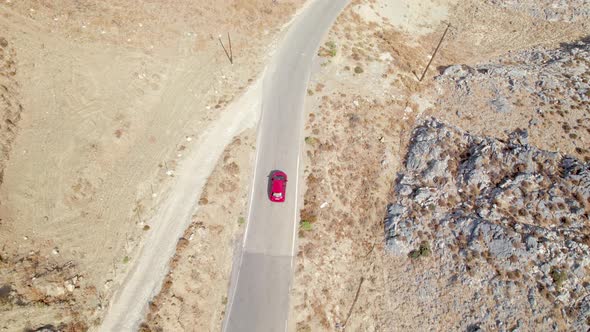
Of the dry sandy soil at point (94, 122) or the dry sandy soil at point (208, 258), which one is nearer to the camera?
the dry sandy soil at point (208, 258)

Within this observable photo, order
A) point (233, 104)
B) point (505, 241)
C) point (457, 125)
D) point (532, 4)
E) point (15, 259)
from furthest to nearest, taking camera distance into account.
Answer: point (532, 4)
point (457, 125)
point (233, 104)
point (505, 241)
point (15, 259)

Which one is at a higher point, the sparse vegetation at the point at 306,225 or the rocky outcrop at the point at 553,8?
the rocky outcrop at the point at 553,8

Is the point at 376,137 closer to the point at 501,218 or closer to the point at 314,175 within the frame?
the point at 314,175

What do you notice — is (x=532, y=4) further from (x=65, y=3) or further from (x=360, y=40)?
(x=65, y=3)

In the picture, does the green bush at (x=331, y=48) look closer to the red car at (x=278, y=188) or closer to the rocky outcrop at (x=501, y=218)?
the rocky outcrop at (x=501, y=218)

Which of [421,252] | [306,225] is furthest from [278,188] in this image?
[421,252]

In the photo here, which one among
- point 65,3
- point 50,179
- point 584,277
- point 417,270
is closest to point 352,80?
point 417,270

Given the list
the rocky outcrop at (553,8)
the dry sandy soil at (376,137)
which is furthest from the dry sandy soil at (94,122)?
the rocky outcrop at (553,8)
